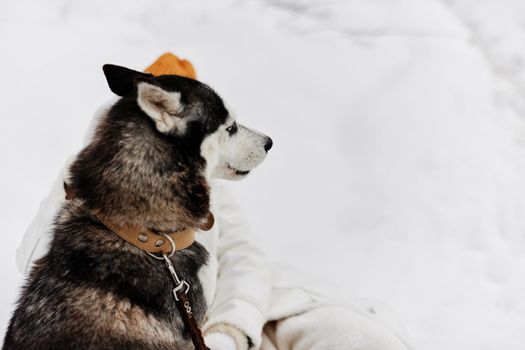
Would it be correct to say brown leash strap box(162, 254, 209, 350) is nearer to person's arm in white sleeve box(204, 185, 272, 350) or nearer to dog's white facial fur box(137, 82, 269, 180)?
dog's white facial fur box(137, 82, 269, 180)

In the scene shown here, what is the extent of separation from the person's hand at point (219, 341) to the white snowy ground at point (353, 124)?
0.85 metres

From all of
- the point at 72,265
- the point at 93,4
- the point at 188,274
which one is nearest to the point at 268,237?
the point at 188,274

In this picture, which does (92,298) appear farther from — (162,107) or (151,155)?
(162,107)

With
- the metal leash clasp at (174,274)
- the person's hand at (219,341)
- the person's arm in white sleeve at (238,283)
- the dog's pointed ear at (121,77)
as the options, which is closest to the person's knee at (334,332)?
the person's arm in white sleeve at (238,283)

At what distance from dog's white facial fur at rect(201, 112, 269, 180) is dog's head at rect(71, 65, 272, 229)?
0.4 inches

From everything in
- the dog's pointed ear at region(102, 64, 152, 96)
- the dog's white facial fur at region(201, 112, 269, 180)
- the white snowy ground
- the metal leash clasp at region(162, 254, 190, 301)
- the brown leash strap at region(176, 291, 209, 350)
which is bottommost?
the white snowy ground

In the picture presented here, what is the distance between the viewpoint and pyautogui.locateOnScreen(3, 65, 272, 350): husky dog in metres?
1.37

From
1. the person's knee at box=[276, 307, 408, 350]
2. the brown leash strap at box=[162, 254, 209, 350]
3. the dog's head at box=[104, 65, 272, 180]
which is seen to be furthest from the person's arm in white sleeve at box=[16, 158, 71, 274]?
the person's knee at box=[276, 307, 408, 350]

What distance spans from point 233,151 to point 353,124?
1.93 m

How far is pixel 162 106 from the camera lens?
4.97ft

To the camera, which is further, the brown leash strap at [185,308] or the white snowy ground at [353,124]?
the white snowy ground at [353,124]

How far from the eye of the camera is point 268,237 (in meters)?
2.94

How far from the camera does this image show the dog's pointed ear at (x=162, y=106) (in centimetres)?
145

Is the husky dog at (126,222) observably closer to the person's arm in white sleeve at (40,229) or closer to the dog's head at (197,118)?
the dog's head at (197,118)
